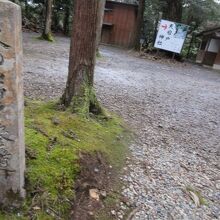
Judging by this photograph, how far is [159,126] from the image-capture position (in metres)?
4.96

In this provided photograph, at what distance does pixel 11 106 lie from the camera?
1.92 m

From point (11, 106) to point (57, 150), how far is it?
1059mm

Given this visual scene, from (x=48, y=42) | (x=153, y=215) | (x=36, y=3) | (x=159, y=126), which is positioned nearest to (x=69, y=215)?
(x=153, y=215)

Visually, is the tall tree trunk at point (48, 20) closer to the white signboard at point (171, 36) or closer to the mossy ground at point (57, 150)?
the white signboard at point (171, 36)

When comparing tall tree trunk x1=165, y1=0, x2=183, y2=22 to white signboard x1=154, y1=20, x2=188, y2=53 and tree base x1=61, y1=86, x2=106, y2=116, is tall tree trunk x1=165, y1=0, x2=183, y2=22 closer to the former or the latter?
white signboard x1=154, y1=20, x2=188, y2=53

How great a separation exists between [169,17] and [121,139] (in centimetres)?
1520

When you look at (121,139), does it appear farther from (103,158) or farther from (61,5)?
(61,5)

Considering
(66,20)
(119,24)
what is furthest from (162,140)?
(119,24)

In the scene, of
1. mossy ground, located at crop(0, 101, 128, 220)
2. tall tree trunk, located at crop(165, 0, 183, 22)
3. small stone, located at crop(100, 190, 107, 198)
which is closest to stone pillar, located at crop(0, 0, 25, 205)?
mossy ground, located at crop(0, 101, 128, 220)

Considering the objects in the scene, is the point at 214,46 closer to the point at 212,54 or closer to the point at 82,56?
the point at 212,54

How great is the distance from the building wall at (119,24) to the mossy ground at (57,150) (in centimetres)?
2097

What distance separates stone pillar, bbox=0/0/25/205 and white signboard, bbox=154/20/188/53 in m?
15.7

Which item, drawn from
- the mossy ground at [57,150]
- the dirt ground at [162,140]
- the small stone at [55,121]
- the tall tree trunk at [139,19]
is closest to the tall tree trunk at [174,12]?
the tall tree trunk at [139,19]

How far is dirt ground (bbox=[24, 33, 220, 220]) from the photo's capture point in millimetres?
2916
